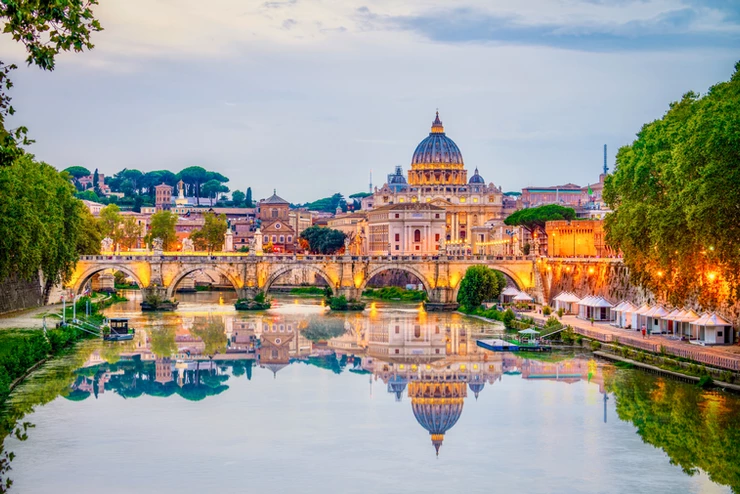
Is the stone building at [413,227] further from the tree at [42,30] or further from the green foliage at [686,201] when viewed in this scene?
the tree at [42,30]

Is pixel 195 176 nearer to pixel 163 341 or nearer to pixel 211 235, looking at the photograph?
pixel 211 235

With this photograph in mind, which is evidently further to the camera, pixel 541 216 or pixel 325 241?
pixel 325 241

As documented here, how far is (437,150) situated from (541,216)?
185 ft

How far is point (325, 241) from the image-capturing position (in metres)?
135

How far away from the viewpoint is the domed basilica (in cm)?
15000

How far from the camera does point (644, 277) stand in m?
46.3

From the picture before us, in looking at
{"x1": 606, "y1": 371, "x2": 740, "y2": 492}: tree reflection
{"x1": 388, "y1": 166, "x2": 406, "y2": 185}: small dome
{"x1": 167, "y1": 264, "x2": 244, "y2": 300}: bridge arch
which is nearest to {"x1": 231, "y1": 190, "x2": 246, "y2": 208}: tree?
{"x1": 388, "y1": 166, "x2": 406, "y2": 185}: small dome

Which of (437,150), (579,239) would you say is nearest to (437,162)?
(437,150)

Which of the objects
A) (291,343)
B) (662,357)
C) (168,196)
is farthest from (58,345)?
(168,196)

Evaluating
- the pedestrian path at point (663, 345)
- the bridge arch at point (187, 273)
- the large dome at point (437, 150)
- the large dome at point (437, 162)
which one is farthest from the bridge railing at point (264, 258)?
the large dome at point (437, 150)

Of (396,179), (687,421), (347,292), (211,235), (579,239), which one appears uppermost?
(396,179)

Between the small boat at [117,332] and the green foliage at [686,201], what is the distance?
2366cm

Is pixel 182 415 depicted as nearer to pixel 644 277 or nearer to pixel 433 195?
pixel 644 277

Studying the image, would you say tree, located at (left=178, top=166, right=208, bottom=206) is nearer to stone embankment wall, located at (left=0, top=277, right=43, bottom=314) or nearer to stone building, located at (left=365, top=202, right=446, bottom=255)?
stone building, located at (left=365, top=202, right=446, bottom=255)
